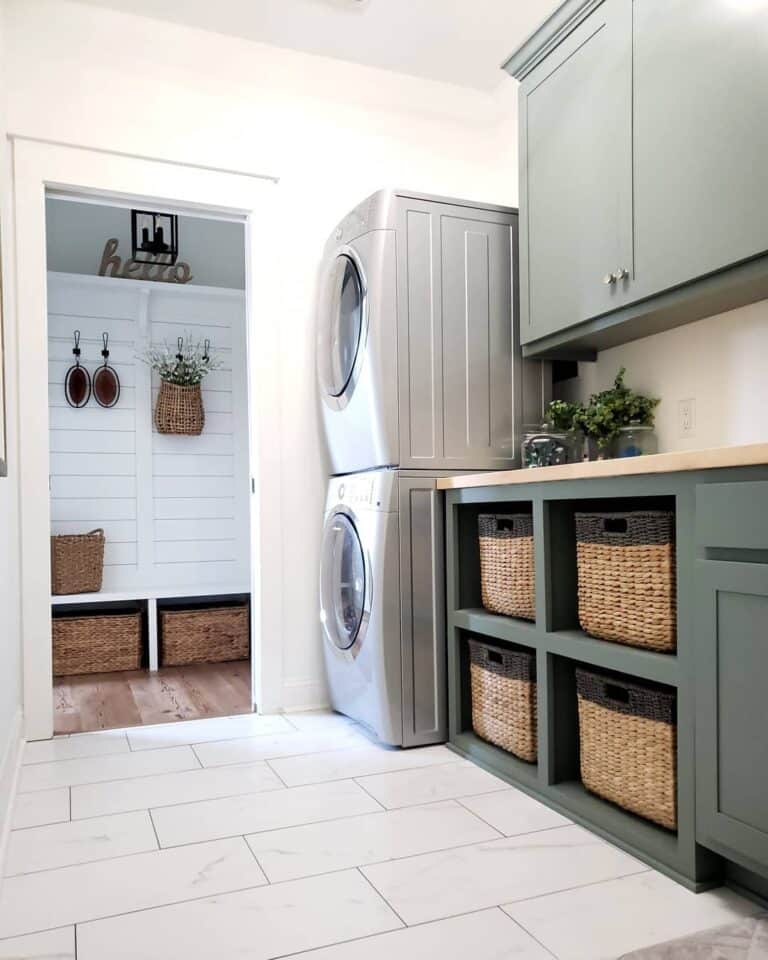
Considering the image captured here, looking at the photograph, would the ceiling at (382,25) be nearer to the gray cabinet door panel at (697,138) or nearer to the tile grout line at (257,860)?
the gray cabinet door panel at (697,138)

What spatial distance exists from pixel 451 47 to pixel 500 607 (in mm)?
2193

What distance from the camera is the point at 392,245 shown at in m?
2.65

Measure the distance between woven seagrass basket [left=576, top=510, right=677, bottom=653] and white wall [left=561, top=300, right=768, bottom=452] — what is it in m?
0.51

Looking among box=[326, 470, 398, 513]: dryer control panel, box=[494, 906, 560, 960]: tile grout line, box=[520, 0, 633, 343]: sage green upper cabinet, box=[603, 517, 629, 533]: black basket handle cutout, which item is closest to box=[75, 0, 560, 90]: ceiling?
box=[520, 0, 633, 343]: sage green upper cabinet

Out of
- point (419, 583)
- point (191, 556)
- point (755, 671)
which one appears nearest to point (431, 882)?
point (755, 671)

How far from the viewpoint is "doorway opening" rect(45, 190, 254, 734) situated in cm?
421

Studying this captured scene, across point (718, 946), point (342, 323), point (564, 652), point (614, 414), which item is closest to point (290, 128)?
point (342, 323)

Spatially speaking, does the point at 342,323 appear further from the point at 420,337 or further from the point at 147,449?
the point at 147,449

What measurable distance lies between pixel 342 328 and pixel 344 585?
923 millimetres

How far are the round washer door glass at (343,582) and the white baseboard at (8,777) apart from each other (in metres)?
1.09

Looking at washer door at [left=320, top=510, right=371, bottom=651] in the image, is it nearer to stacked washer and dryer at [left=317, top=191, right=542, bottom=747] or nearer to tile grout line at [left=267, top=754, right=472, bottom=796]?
stacked washer and dryer at [left=317, top=191, right=542, bottom=747]

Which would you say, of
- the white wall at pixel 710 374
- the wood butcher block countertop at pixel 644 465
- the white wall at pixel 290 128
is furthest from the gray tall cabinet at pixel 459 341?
the white wall at pixel 290 128

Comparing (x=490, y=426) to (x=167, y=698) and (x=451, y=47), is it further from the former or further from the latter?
(x=167, y=698)

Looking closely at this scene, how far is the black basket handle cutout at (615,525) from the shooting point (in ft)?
6.32
